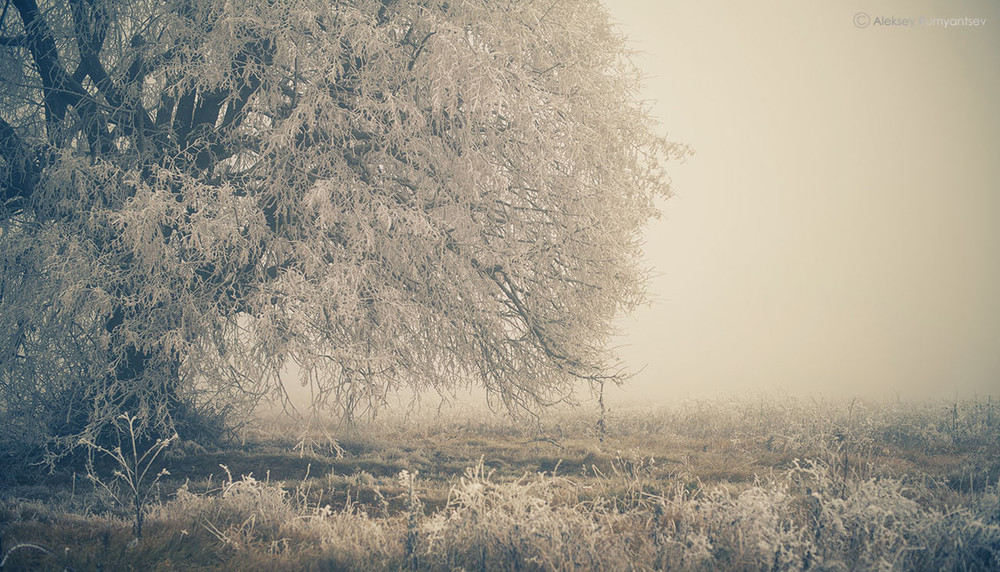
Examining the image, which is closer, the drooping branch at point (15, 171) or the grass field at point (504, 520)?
the grass field at point (504, 520)

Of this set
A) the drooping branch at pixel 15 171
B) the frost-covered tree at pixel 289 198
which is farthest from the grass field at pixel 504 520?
the drooping branch at pixel 15 171

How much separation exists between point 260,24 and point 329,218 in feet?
8.82

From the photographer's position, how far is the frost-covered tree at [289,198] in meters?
7.00

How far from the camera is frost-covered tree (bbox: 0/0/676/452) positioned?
700 cm

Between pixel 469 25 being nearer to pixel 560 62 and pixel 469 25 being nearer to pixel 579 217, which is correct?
pixel 560 62

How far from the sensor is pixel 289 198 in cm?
758

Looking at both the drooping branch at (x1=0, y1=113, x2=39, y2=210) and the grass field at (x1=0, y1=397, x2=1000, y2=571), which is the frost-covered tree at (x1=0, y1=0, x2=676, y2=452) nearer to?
the drooping branch at (x1=0, y1=113, x2=39, y2=210)

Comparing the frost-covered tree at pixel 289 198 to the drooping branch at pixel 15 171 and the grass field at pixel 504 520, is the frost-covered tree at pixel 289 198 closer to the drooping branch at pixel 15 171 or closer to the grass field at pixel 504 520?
the drooping branch at pixel 15 171

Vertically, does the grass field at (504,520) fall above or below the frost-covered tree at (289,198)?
below

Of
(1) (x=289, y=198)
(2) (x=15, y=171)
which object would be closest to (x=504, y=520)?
(1) (x=289, y=198)

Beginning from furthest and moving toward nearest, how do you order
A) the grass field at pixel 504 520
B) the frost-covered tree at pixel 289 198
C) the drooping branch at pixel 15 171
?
1. the drooping branch at pixel 15 171
2. the frost-covered tree at pixel 289 198
3. the grass field at pixel 504 520

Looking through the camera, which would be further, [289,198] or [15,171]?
[15,171]

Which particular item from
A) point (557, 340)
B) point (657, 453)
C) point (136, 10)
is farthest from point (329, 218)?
point (657, 453)

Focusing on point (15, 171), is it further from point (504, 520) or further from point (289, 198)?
point (504, 520)
